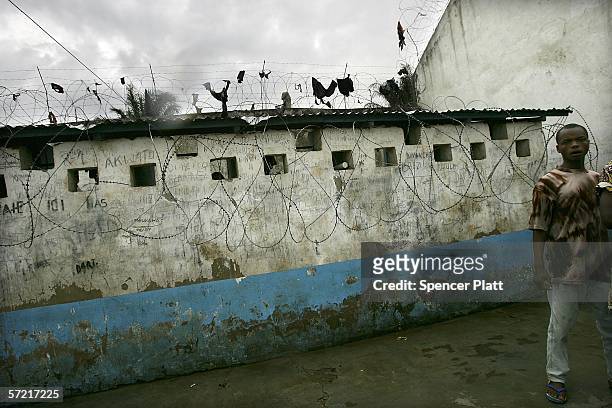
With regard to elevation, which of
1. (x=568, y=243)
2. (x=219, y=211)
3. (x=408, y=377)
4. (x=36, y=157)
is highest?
(x=36, y=157)

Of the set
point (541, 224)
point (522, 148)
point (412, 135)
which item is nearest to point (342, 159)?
point (412, 135)

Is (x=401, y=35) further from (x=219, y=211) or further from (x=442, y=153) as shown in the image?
(x=219, y=211)

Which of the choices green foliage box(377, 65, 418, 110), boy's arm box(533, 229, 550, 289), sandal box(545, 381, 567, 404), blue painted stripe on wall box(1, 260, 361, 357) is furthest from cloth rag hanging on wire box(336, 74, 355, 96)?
sandal box(545, 381, 567, 404)

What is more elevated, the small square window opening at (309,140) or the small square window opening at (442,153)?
the small square window opening at (309,140)

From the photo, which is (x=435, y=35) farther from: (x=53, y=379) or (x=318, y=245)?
(x=53, y=379)

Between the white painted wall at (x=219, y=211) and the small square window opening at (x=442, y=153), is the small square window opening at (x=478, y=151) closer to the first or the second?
the white painted wall at (x=219, y=211)

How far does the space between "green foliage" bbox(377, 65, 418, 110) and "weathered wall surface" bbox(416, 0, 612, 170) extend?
0.72 metres

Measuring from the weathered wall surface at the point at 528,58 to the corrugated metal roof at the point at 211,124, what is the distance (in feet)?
7.63

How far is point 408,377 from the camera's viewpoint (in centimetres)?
396

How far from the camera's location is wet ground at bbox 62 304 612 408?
11.5ft

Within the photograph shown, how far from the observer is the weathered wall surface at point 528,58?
20.9 feet

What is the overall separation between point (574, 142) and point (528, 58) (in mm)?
5584

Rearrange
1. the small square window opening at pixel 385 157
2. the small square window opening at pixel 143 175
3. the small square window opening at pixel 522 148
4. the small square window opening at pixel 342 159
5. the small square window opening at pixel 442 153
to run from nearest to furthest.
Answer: the small square window opening at pixel 143 175
the small square window opening at pixel 342 159
the small square window opening at pixel 385 157
the small square window opening at pixel 442 153
the small square window opening at pixel 522 148

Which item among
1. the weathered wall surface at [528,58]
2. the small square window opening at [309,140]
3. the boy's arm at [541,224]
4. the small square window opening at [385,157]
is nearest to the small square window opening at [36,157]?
the small square window opening at [309,140]
